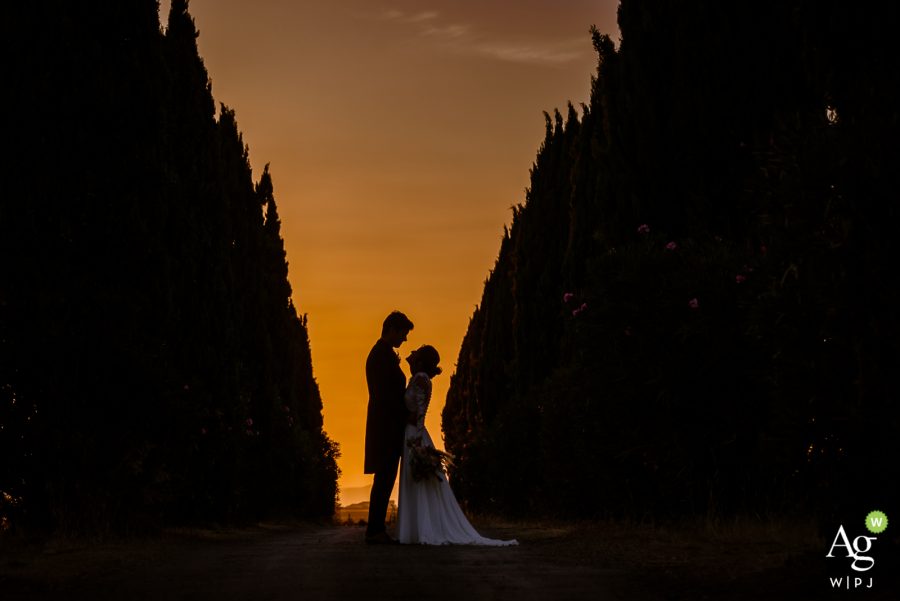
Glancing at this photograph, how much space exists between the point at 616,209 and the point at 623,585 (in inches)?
467

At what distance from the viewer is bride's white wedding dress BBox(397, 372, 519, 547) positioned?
14352mm

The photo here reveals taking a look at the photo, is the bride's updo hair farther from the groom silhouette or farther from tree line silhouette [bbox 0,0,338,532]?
tree line silhouette [bbox 0,0,338,532]

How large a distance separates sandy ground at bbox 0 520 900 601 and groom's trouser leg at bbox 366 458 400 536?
60 centimetres

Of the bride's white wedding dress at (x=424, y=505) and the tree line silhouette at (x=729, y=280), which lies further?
the bride's white wedding dress at (x=424, y=505)

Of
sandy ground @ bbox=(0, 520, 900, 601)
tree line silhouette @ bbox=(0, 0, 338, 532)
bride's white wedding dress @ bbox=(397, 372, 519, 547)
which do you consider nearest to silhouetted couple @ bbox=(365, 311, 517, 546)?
bride's white wedding dress @ bbox=(397, 372, 519, 547)

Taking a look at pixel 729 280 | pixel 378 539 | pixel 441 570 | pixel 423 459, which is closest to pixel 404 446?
pixel 423 459

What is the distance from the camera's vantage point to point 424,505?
14570 millimetres

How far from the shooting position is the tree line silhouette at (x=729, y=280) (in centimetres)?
770

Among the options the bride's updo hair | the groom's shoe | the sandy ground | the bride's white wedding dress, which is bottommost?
the sandy ground

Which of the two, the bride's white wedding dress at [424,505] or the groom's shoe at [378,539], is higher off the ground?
the bride's white wedding dress at [424,505]

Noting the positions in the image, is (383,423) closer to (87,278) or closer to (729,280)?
(87,278)

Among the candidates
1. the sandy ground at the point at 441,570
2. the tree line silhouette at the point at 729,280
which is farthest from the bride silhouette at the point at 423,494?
the tree line silhouette at the point at 729,280

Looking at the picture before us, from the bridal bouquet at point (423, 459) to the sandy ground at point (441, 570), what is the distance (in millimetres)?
1547

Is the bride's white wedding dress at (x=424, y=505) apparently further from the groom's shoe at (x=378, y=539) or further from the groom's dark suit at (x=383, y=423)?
the groom's shoe at (x=378, y=539)
